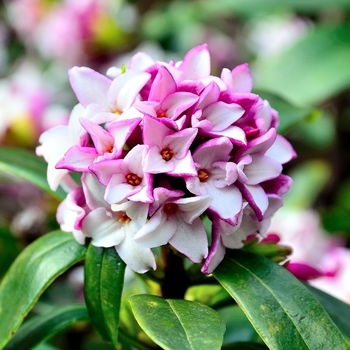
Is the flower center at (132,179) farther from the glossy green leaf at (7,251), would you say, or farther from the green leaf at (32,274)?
the glossy green leaf at (7,251)

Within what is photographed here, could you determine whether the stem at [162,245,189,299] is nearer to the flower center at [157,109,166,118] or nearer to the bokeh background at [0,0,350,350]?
the flower center at [157,109,166,118]

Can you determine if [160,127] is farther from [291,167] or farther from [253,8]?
[291,167]

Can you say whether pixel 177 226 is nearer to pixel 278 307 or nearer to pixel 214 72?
pixel 278 307

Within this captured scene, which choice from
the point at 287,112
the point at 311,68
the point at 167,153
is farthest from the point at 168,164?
the point at 311,68

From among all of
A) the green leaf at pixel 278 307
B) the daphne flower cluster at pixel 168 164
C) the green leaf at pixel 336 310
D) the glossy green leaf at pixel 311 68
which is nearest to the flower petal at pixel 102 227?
the daphne flower cluster at pixel 168 164

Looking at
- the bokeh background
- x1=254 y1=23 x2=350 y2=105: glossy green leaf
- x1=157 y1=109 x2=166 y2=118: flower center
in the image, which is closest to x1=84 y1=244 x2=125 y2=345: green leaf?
x1=157 y1=109 x2=166 y2=118: flower center

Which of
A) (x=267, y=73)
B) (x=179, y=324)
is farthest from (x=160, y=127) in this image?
(x=267, y=73)
